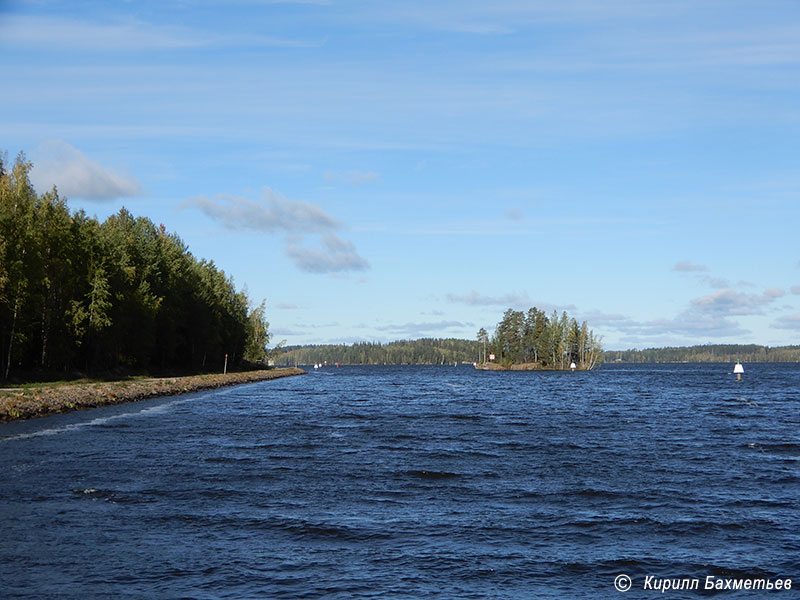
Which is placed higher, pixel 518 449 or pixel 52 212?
pixel 52 212

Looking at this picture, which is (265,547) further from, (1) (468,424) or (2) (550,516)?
(1) (468,424)

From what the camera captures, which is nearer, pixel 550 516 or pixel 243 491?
pixel 550 516

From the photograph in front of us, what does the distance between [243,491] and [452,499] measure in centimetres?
599

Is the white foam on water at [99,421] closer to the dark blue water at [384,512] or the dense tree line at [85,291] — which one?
the dark blue water at [384,512]

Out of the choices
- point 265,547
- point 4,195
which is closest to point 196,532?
point 265,547

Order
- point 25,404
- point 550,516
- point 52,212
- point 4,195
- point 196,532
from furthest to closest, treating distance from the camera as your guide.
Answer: point 52,212 → point 4,195 → point 25,404 → point 550,516 → point 196,532

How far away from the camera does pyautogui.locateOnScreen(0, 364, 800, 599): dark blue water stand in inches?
544

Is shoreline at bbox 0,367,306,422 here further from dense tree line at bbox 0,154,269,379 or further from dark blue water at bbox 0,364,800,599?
dense tree line at bbox 0,154,269,379

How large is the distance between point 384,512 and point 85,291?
60.9 m

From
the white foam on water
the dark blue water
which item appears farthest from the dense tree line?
the dark blue water

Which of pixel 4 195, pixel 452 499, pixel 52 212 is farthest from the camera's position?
pixel 52 212

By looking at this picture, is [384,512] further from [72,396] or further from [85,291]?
[85,291]

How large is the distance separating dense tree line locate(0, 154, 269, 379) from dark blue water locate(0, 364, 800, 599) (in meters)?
24.2

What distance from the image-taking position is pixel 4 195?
61.2 m
